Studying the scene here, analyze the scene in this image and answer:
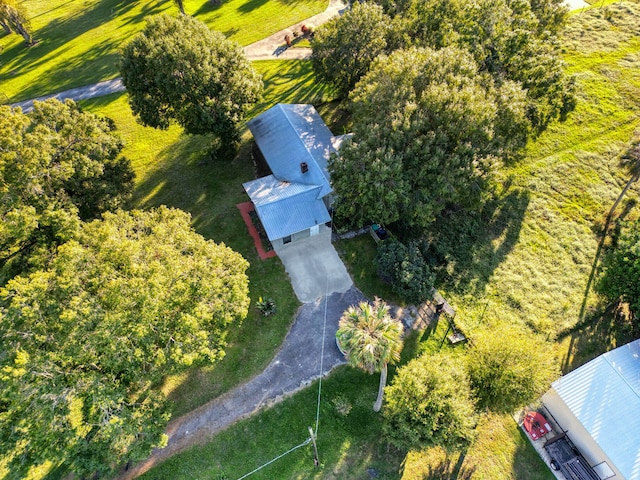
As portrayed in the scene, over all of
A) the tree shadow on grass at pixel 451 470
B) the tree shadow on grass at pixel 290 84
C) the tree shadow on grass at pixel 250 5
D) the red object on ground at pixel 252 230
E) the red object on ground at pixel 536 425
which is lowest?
the red object on ground at pixel 536 425

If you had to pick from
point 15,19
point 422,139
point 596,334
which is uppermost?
point 15,19

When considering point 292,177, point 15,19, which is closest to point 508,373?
point 292,177

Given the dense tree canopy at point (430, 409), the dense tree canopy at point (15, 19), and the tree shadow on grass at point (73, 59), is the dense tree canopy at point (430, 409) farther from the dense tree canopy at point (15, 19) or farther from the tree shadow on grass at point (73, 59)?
the dense tree canopy at point (15, 19)

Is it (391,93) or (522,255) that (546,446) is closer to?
(522,255)

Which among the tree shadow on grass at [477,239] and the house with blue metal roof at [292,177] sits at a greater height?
the house with blue metal roof at [292,177]

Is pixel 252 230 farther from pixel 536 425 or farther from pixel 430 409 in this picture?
pixel 536 425

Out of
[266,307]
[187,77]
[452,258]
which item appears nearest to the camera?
[266,307]

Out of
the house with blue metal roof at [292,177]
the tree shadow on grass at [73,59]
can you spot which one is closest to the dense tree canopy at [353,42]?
the house with blue metal roof at [292,177]
